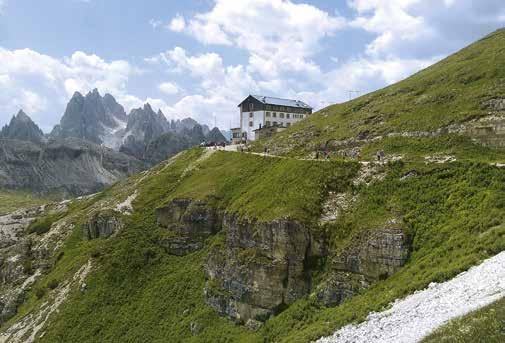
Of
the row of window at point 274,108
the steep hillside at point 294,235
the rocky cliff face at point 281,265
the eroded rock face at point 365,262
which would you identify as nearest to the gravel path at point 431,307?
the steep hillside at point 294,235

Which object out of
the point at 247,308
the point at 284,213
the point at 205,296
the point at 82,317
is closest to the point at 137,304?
the point at 82,317

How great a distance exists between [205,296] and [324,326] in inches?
1093

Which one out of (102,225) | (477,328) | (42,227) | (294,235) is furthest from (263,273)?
(42,227)

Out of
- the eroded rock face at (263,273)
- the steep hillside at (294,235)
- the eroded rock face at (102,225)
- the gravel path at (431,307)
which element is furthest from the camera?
the eroded rock face at (102,225)

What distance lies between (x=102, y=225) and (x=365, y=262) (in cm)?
6280

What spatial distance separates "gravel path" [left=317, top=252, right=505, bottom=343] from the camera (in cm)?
2720

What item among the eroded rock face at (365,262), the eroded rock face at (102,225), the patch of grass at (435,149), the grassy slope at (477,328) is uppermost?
the patch of grass at (435,149)

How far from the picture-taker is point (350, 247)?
48656mm

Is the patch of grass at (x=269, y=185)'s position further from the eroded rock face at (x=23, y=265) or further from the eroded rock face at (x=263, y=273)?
the eroded rock face at (x=23, y=265)

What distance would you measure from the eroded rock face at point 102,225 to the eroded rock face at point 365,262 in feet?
176

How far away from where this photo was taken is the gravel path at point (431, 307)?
2720 cm

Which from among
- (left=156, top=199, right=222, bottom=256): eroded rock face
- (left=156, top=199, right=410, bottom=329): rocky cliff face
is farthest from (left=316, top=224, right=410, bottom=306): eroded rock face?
(left=156, top=199, right=222, bottom=256): eroded rock face

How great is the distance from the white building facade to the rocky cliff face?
235 feet

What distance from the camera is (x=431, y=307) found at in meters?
30.1
